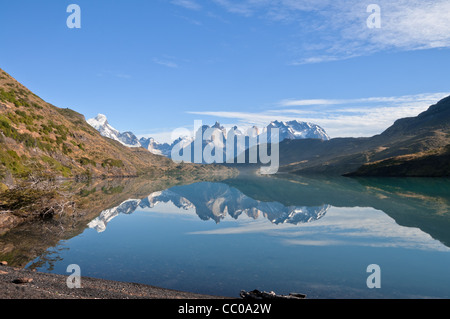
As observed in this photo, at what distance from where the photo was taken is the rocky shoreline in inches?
577

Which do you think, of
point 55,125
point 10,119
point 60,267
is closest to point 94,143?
point 55,125

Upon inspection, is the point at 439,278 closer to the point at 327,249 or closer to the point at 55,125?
the point at 327,249

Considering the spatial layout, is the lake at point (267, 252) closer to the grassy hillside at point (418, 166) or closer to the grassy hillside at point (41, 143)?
the grassy hillside at point (41, 143)

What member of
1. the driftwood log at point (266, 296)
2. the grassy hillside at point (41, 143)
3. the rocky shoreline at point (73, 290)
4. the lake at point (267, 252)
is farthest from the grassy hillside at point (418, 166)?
the rocky shoreline at point (73, 290)

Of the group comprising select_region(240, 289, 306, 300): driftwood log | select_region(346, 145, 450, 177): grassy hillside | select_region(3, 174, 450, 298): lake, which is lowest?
select_region(3, 174, 450, 298): lake

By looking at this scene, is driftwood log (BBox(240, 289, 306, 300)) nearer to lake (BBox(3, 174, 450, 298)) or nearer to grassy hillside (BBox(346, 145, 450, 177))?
lake (BBox(3, 174, 450, 298))

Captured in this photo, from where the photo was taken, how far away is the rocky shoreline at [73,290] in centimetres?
1466

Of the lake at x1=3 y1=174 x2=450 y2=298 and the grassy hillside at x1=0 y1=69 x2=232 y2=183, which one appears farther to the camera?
the grassy hillside at x1=0 y1=69 x2=232 y2=183

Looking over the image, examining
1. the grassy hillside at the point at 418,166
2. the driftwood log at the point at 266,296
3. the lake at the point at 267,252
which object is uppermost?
the grassy hillside at the point at 418,166

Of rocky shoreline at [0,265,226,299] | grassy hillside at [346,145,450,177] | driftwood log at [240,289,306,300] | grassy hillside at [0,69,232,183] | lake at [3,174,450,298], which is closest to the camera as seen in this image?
rocky shoreline at [0,265,226,299]

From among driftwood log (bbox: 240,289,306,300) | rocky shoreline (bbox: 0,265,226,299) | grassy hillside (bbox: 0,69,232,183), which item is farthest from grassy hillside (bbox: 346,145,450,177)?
rocky shoreline (bbox: 0,265,226,299)

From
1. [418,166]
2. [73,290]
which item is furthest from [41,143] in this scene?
[418,166]
